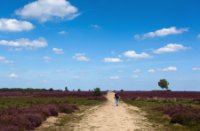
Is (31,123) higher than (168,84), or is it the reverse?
(168,84)

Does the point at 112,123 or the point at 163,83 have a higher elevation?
the point at 163,83

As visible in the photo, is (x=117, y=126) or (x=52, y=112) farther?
(x=52, y=112)

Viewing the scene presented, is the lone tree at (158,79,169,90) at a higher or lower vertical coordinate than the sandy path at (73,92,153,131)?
higher

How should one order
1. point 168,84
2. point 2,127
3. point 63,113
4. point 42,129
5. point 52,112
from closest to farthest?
1. point 2,127
2. point 42,129
3. point 52,112
4. point 63,113
5. point 168,84

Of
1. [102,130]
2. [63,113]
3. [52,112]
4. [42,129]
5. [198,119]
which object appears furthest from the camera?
[63,113]

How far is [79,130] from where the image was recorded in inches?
836

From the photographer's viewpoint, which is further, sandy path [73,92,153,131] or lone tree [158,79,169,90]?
lone tree [158,79,169,90]

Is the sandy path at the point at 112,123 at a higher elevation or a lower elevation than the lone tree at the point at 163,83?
lower

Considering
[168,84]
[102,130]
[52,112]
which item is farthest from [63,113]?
[168,84]

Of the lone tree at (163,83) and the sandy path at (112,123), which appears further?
the lone tree at (163,83)

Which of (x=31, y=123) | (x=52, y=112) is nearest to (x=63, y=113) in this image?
(x=52, y=112)

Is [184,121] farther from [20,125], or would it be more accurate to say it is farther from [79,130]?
[20,125]

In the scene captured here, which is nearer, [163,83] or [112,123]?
[112,123]

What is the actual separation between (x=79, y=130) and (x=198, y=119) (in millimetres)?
8791
